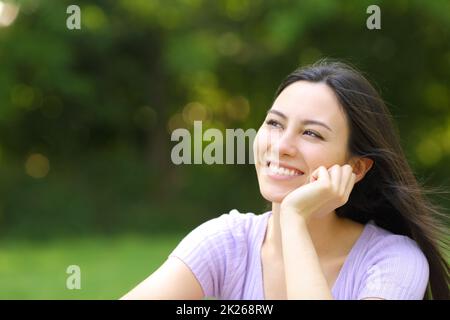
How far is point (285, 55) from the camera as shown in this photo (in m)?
12.7

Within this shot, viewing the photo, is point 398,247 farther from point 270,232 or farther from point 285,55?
point 285,55

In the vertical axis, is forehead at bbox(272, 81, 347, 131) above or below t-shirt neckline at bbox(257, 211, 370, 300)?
above

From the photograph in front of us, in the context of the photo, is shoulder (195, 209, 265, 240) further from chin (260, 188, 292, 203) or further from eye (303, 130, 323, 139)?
eye (303, 130, 323, 139)

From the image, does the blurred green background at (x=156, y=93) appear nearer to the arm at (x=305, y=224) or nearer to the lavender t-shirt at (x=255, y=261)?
the lavender t-shirt at (x=255, y=261)

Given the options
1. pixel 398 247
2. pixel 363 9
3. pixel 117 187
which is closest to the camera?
pixel 398 247

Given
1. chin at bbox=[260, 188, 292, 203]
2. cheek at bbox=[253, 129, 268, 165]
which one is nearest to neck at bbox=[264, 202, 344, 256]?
chin at bbox=[260, 188, 292, 203]

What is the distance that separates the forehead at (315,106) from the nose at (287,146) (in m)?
0.07

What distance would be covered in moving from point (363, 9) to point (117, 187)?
17.8 ft

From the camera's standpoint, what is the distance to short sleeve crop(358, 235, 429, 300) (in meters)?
2.21

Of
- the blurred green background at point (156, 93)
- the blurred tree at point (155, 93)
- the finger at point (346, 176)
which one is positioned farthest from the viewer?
the blurred tree at point (155, 93)

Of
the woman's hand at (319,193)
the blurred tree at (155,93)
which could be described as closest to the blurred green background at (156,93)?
the blurred tree at (155,93)

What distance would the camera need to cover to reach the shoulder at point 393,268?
2207 mm

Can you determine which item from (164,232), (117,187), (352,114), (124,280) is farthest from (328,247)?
(117,187)

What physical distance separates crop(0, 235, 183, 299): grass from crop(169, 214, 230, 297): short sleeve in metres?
4.13
